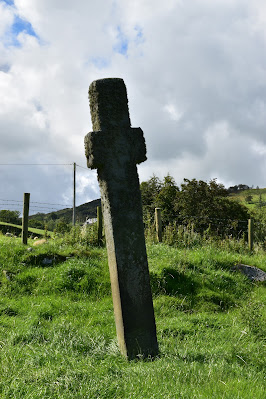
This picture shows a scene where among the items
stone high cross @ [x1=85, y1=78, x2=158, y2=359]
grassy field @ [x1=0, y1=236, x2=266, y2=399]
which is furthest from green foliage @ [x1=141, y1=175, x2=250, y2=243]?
stone high cross @ [x1=85, y1=78, x2=158, y2=359]

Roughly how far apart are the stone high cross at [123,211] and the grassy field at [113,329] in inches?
18.1

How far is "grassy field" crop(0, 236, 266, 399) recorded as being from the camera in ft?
12.5

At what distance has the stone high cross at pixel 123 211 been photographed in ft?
16.7

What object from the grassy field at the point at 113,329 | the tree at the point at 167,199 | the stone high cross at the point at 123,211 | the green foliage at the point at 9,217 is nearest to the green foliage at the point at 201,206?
the tree at the point at 167,199

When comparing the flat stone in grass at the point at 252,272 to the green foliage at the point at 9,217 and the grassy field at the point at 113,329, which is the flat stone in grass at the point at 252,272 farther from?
the green foliage at the point at 9,217

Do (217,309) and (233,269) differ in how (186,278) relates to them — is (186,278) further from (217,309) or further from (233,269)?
(233,269)

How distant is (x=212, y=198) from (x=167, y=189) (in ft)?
11.1

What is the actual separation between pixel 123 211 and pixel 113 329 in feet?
7.93

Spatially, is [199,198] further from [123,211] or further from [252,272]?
[123,211]

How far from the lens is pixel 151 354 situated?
16.9ft

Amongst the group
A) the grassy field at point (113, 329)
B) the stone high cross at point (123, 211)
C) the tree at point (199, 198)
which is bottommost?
the grassy field at point (113, 329)

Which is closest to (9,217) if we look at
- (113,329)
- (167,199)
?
(167,199)

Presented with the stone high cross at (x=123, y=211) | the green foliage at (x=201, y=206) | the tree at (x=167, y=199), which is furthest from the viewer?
the tree at (x=167, y=199)

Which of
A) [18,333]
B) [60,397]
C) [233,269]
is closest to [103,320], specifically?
[18,333]
